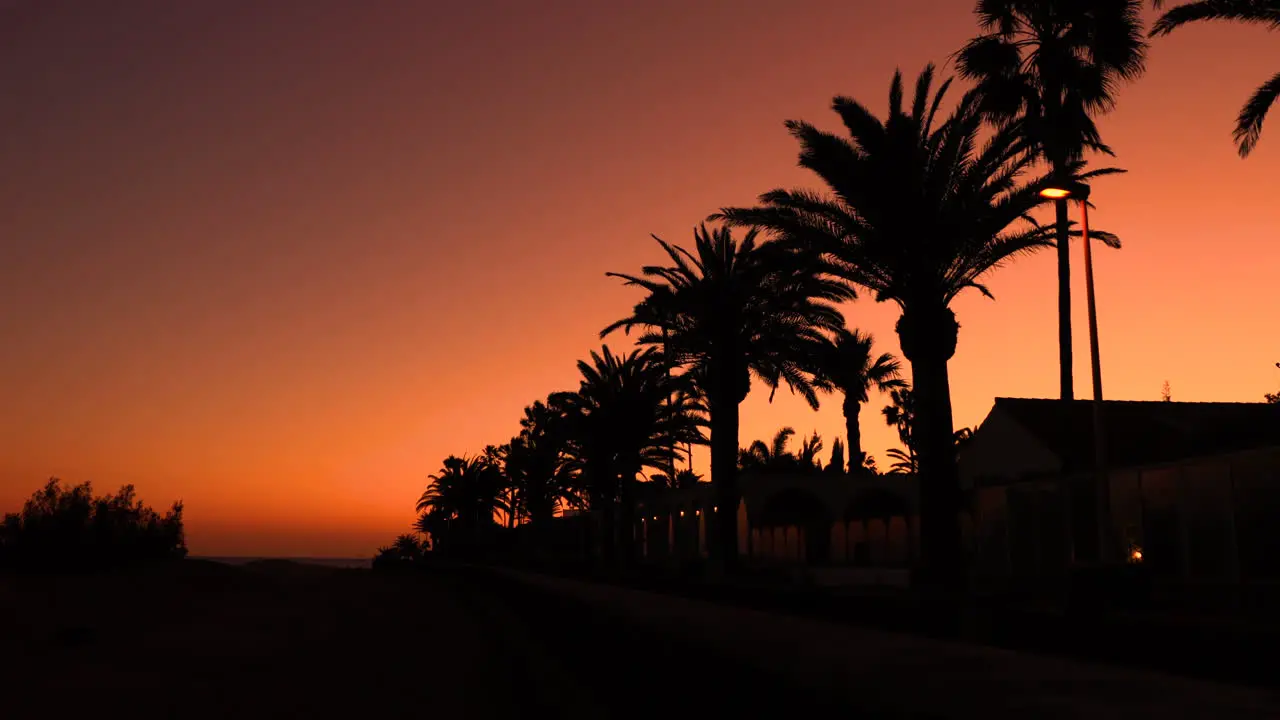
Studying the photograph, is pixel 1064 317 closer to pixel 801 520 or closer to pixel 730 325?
pixel 730 325

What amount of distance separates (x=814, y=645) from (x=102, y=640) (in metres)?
19.4

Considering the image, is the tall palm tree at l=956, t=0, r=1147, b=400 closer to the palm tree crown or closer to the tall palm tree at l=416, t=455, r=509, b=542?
the palm tree crown

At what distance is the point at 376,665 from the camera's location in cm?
1753

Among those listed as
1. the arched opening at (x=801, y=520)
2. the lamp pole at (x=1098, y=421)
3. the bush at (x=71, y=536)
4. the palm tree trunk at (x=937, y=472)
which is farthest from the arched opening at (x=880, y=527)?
the bush at (x=71, y=536)

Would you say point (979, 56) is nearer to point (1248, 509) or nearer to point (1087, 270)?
point (1087, 270)

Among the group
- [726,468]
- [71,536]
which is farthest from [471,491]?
[726,468]

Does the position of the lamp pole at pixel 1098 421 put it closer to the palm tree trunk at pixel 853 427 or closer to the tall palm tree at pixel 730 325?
the tall palm tree at pixel 730 325

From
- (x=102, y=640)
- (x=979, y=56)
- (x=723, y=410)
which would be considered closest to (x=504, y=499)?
(x=723, y=410)

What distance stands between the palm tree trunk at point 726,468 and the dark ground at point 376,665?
705 centimetres

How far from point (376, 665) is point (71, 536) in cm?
5823

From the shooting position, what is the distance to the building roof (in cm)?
2570

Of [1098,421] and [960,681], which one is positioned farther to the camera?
[1098,421]

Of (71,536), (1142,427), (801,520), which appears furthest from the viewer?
(71,536)

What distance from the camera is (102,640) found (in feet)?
84.9
